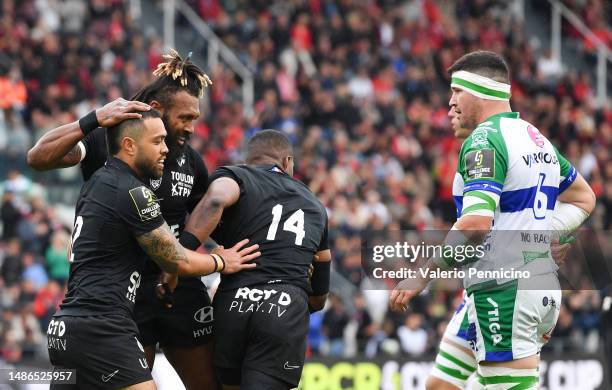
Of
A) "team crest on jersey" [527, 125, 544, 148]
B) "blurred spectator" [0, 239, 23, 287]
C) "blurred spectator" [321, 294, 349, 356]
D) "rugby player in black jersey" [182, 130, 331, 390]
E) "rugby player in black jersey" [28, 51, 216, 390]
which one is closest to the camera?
"team crest on jersey" [527, 125, 544, 148]

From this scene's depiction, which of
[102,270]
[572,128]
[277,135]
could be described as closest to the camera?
[102,270]

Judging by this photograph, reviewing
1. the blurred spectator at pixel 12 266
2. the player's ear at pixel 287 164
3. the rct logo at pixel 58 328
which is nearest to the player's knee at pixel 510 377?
the player's ear at pixel 287 164

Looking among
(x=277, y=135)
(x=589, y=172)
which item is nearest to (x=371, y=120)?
(x=589, y=172)

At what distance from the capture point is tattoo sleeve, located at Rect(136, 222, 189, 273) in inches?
260

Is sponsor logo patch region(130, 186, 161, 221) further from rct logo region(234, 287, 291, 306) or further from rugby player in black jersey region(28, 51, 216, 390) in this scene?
rct logo region(234, 287, 291, 306)

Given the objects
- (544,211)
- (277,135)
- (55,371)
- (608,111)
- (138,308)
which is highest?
(608,111)

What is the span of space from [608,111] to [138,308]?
19395 millimetres

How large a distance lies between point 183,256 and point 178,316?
2.66 ft

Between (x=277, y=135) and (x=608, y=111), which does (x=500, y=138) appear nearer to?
(x=277, y=135)

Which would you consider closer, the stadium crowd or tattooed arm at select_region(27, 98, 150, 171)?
tattooed arm at select_region(27, 98, 150, 171)

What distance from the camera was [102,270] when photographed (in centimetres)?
659

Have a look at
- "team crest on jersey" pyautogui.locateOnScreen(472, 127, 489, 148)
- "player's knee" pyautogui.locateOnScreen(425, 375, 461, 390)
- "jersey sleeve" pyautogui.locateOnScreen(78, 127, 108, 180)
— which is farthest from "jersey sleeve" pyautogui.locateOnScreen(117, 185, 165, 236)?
"player's knee" pyautogui.locateOnScreen(425, 375, 461, 390)

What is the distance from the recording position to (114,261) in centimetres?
662

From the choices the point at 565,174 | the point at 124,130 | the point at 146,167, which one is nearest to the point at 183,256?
the point at 146,167
